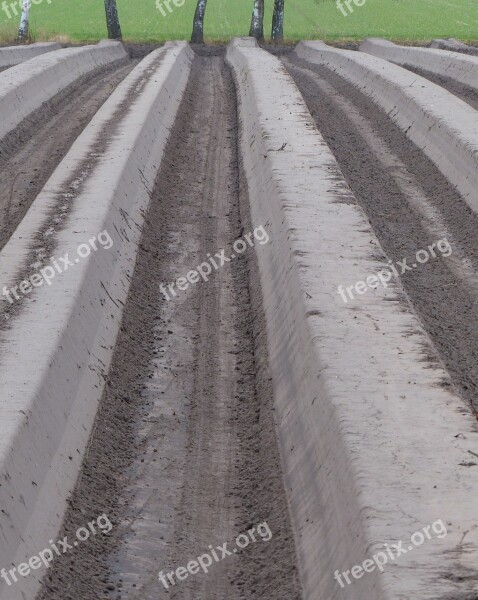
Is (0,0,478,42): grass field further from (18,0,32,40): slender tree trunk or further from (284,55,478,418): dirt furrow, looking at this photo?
(284,55,478,418): dirt furrow

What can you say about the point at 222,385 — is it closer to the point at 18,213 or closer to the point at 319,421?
the point at 319,421

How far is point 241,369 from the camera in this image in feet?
20.1

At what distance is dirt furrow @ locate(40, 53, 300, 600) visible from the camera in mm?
4297

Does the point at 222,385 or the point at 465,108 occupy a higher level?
the point at 465,108

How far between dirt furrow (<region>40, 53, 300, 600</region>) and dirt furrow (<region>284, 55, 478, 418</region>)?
1101mm

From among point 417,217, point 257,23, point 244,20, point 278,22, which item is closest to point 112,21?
point 257,23

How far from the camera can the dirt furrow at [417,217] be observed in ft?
20.8

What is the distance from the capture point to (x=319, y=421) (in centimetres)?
482

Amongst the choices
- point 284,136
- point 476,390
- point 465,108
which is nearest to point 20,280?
point 476,390

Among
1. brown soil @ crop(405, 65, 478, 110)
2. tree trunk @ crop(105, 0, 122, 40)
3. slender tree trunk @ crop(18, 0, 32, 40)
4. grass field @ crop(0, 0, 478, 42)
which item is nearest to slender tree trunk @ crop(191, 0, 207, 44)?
grass field @ crop(0, 0, 478, 42)

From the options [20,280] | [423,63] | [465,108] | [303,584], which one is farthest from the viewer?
[423,63]

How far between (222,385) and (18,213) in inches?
147

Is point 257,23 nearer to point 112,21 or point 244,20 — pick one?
point 112,21

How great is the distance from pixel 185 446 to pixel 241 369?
0.97 meters
